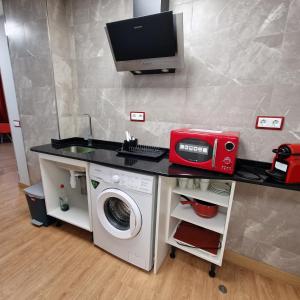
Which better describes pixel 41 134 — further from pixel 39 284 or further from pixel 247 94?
pixel 247 94

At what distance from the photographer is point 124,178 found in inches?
51.3

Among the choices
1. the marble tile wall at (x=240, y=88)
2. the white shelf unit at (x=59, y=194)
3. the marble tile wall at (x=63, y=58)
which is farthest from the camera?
the marble tile wall at (x=63, y=58)

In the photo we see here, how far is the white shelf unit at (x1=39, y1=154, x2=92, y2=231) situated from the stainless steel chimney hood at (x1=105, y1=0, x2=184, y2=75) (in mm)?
1110

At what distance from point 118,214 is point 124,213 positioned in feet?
0.18

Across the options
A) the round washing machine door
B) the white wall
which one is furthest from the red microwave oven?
the white wall

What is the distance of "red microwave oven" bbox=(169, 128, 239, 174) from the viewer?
43.4 inches

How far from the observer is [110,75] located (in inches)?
73.2

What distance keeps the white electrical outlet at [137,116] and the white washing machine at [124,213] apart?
2.24ft

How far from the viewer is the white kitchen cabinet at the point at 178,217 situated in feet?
4.21

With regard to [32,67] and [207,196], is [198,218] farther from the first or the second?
[32,67]

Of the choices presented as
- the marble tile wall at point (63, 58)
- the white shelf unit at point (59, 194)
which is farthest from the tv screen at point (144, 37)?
the white shelf unit at point (59, 194)

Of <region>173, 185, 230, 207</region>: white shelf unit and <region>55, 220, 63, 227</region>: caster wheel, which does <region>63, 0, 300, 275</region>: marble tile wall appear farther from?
<region>55, 220, 63, 227</region>: caster wheel

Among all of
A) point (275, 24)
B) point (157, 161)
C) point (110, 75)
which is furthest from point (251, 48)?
point (110, 75)

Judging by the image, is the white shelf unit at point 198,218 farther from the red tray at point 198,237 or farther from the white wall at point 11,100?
the white wall at point 11,100
